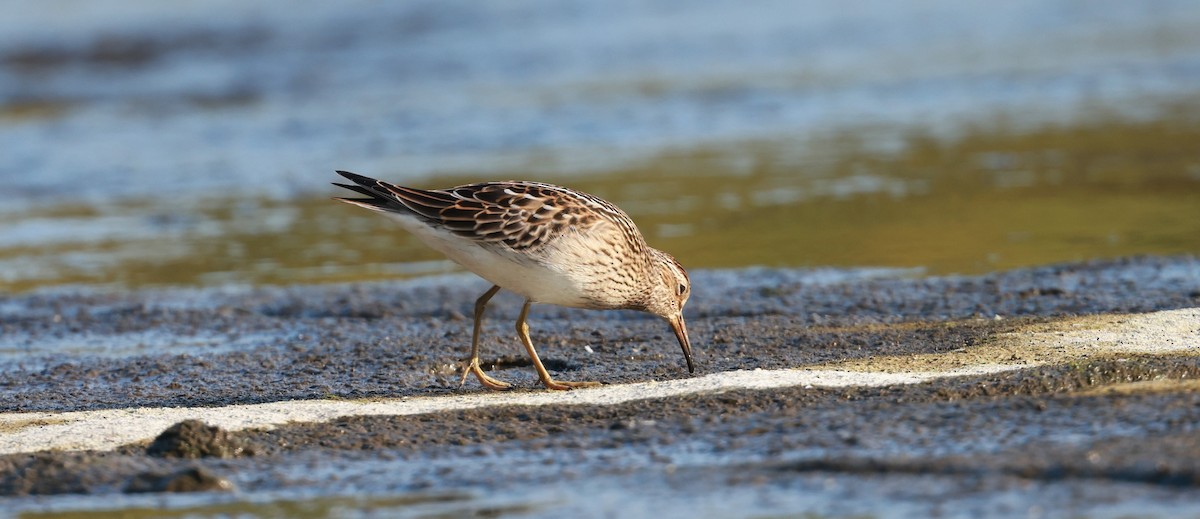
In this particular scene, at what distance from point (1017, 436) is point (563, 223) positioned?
2.40 metres

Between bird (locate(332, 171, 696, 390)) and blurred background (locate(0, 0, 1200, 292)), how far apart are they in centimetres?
321

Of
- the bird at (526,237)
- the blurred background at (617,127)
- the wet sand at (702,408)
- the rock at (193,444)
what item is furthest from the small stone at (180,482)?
the blurred background at (617,127)

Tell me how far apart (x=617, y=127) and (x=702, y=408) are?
10.9m

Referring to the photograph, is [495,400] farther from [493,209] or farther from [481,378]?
[493,209]

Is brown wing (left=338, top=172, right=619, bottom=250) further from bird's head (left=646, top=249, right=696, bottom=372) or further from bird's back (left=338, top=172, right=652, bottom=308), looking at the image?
bird's head (left=646, top=249, right=696, bottom=372)

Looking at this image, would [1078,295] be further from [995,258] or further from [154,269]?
[154,269]

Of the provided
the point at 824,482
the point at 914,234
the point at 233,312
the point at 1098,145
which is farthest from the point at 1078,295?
the point at 1098,145

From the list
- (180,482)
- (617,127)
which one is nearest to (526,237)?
(180,482)

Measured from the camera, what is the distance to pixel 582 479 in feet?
16.5

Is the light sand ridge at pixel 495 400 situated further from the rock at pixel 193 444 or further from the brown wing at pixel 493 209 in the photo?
the brown wing at pixel 493 209

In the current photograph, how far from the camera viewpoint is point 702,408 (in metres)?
5.82

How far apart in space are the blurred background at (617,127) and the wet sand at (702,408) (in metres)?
1.42

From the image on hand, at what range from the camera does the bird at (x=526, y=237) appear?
21.9ft

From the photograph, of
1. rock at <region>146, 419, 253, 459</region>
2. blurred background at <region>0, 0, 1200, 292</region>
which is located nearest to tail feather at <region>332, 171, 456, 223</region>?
rock at <region>146, 419, 253, 459</region>
